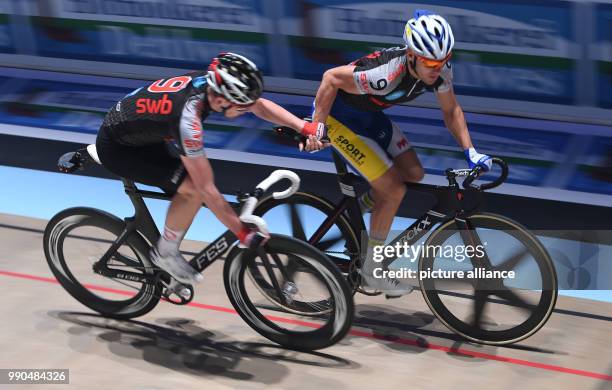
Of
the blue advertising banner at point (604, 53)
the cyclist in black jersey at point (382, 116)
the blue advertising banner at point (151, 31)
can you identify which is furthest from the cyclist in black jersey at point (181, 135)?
the blue advertising banner at point (151, 31)

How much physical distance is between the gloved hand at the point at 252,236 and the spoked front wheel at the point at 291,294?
120 millimetres

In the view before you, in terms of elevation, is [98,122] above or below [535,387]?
above

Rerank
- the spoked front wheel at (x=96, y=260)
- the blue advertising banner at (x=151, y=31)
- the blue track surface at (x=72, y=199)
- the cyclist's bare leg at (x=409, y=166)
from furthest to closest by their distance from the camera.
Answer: the blue advertising banner at (x=151, y=31), the blue track surface at (x=72, y=199), the cyclist's bare leg at (x=409, y=166), the spoked front wheel at (x=96, y=260)

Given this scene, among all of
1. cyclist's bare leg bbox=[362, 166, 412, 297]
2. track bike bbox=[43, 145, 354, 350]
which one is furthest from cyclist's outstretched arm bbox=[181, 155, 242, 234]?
cyclist's bare leg bbox=[362, 166, 412, 297]

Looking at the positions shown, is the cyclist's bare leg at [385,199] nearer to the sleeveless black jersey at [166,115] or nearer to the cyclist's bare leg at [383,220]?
the cyclist's bare leg at [383,220]

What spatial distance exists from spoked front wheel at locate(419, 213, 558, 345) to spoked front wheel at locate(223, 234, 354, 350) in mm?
566

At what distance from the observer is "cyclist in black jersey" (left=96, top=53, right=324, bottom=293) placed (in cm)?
447

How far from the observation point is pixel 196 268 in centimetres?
505

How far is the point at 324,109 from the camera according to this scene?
5.11 meters

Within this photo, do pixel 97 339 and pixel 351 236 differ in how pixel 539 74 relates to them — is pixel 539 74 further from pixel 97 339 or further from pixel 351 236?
pixel 97 339

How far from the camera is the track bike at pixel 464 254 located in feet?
16.0

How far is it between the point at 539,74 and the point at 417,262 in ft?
10.8

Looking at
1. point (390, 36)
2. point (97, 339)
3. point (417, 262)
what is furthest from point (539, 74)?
point (97, 339)

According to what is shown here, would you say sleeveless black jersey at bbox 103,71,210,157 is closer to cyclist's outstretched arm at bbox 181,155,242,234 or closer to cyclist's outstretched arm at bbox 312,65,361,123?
cyclist's outstretched arm at bbox 181,155,242,234
